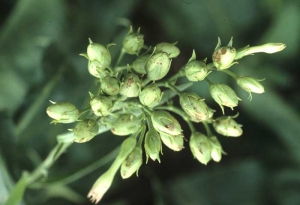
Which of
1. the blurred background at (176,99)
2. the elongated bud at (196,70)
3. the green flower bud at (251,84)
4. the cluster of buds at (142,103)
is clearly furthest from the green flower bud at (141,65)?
the blurred background at (176,99)

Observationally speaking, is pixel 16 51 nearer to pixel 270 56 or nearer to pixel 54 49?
pixel 54 49

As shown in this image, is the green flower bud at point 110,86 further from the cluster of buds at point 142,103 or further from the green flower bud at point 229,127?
the green flower bud at point 229,127

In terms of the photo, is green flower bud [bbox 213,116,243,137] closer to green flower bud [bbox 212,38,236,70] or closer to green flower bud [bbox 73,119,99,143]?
green flower bud [bbox 212,38,236,70]

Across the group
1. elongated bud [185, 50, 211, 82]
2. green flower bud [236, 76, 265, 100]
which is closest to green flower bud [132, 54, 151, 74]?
elongated bud [185, 50, 211, 82]

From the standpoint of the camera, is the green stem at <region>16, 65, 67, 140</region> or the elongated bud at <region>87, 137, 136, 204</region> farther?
the green stem at <region>16, 65, 67, 140</region>

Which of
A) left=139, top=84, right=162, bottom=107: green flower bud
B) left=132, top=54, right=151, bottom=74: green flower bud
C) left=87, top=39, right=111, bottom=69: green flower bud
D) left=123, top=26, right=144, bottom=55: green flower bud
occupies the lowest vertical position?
left=139, top=84, right=162, bottom=107: green flower bud

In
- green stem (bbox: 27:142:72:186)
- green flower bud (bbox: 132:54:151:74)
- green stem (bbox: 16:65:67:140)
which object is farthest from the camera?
green stem (bbox: 16:65:67:140)

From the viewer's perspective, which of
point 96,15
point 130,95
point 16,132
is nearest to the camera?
point 130,95

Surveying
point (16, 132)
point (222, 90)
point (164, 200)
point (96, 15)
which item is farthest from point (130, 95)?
point (164, 200)
